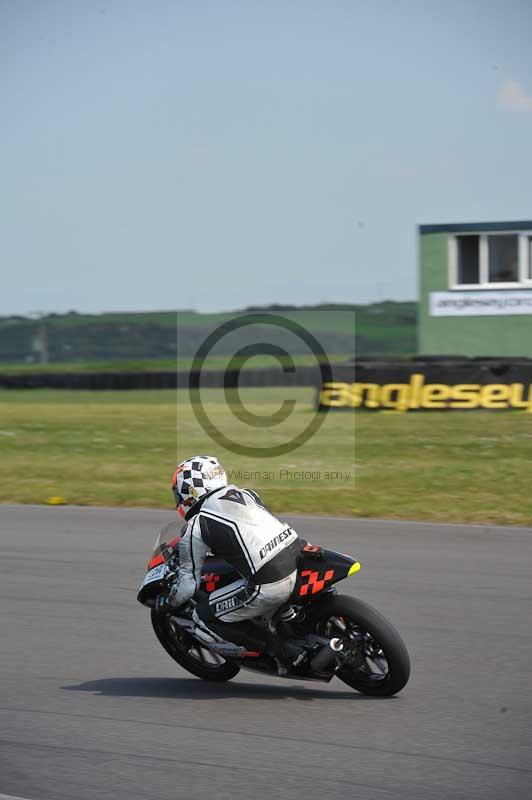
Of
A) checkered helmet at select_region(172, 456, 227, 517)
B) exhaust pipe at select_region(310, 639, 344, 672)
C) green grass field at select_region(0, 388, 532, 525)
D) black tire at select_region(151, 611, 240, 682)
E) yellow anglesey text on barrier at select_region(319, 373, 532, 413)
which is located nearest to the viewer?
exhaust pipe at select_region(310, 639, 344, 672)

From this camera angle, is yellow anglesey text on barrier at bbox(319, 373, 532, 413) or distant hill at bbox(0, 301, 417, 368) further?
distant hill at bbox(0, 301, 417, 368)

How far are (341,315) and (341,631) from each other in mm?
26384

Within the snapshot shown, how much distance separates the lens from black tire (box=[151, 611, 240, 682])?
18.8 feet

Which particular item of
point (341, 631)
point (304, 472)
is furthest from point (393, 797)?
point (304, 472)

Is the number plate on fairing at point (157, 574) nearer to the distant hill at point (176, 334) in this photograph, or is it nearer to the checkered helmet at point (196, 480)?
the checkered helmet at point (196, 480)

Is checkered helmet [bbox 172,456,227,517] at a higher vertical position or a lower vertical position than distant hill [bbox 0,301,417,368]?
lower

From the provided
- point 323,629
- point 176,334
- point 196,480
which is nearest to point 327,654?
point 323,629

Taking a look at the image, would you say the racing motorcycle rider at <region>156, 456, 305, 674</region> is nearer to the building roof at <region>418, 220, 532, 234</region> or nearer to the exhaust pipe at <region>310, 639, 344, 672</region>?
the exhaust pipe at <region>310, 639, 344, 672</region>

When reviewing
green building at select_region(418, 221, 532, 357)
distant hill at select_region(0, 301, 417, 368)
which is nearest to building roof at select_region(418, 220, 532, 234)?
green building at select_region(418, 221, 532, 357)

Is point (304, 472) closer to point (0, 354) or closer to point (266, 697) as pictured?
point (266, 697)

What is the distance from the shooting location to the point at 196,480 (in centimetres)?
538

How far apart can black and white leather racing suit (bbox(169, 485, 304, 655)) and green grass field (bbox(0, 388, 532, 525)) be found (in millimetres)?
6075

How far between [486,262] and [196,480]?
22.6m

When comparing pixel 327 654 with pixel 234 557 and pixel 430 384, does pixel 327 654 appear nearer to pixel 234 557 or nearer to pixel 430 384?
pixel 234 557
